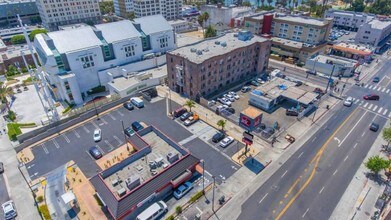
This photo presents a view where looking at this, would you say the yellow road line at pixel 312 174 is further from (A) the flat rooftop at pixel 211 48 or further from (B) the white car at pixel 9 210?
(B) the white car at pixel 9 210

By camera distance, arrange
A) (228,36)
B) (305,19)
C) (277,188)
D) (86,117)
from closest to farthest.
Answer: (277,188)
(86,117)
(228,36)
(305,19)

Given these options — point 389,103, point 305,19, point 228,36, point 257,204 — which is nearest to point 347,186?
point 257,204

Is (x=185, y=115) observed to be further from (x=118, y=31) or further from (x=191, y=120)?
(x=118, y=31)

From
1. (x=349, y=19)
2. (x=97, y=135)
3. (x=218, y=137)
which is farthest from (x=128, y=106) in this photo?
(x=349, y=19)

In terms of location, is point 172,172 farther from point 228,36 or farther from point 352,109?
point 228,36

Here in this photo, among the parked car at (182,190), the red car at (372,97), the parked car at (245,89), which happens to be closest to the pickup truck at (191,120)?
the parked car at (182,190)
